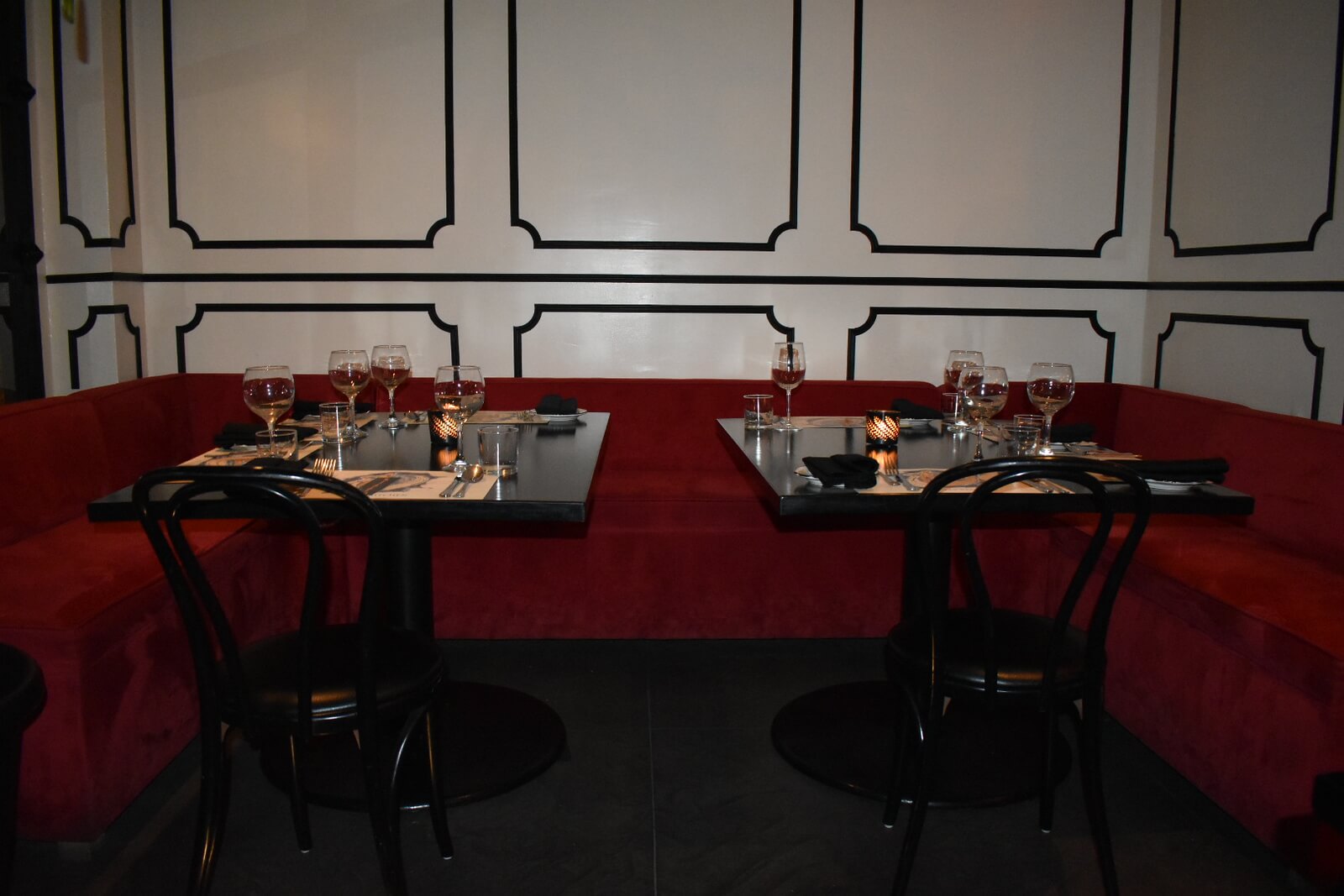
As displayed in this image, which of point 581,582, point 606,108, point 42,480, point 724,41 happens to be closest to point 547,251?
point 606,108

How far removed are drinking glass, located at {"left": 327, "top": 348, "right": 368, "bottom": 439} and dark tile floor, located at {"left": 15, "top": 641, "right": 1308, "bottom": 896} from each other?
893mm

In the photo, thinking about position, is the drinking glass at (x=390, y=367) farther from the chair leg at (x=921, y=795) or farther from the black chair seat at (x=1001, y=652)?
the chair leg at (x=921, y=795)

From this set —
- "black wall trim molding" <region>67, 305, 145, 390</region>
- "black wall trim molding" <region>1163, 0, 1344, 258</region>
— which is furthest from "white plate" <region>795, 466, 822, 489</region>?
"black wall trim molding" <region>67, 305, 145, 390</region>

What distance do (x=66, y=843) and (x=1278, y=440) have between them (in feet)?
10.3

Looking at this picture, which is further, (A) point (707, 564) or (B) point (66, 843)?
(A) point (707, 564)

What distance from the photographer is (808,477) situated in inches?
81.4

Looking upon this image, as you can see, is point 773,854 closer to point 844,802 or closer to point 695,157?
point 844,802

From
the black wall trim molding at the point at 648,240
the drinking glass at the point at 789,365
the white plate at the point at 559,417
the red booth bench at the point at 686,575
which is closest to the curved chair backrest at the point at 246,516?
the red booth bench at the point at 686,575

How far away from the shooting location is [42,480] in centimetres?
278

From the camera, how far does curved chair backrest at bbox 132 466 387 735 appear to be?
1.53m

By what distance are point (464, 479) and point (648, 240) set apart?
2086 millimetres

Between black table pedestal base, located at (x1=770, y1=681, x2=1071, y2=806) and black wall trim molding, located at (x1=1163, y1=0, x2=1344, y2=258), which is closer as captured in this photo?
black table pedestal base, located at (x1=770, y1=681, x2=1071, y2=806)

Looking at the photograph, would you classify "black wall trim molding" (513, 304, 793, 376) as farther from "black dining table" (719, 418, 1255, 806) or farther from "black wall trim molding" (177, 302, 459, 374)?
"black dining table" (719, 418, 1255, 806)

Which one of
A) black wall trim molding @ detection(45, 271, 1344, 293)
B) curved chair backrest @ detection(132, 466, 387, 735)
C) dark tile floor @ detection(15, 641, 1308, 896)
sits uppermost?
black wall trim molding @ detection(45, 271, 1344, 293)
